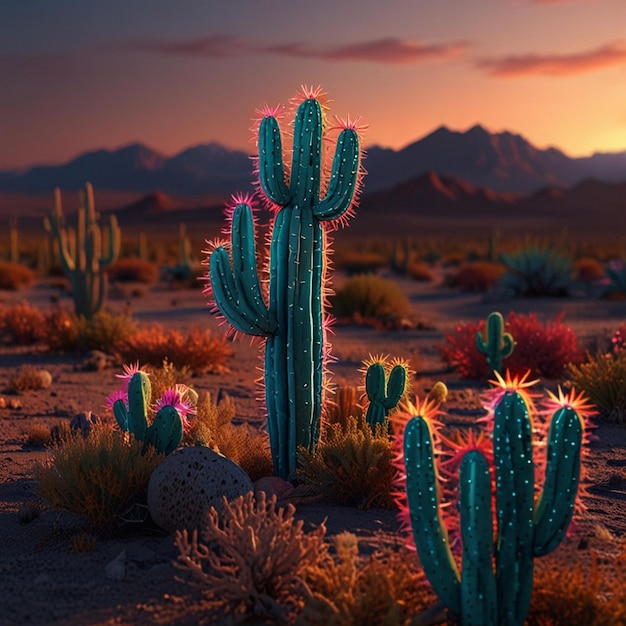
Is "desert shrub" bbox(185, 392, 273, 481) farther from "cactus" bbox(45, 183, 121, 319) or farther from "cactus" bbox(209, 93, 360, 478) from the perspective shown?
"cactus" bbox(45, 183, 121, 319)

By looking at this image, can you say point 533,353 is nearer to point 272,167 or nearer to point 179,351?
point 179,351

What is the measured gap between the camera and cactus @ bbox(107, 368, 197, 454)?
311 inches

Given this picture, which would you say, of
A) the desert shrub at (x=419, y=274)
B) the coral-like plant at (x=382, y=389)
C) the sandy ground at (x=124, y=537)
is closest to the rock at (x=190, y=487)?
the sandy ground at (x=124, y=537)

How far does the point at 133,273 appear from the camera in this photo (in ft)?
126

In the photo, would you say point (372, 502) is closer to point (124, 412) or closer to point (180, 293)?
point (124, 412)

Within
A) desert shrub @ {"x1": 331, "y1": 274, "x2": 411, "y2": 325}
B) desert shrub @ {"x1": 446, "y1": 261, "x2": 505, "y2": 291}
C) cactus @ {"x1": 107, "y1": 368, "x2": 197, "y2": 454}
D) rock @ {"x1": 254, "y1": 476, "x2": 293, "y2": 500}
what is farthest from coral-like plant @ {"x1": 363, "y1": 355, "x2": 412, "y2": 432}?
desert shrub @ {"x1": 446, "y1": 261, "x2": 505, "y2": 291}

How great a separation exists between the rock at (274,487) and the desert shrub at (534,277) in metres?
23.1

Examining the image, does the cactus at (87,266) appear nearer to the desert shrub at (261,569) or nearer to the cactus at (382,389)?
the cactus at (382,389)

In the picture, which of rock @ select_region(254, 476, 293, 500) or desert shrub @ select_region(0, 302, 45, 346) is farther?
desert shrub @ select_region(0, 302, 45, 346)

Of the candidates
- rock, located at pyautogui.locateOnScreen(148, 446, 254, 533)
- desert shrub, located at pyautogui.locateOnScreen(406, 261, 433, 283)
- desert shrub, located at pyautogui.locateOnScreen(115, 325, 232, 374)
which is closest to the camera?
rock, located at pyautogui.locateOnScreen(148, 446, 254, 533)

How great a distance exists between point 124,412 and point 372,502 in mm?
2454

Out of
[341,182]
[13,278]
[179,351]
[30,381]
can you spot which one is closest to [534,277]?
[179,351]

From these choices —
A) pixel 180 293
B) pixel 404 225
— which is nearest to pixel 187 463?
pixel 180 293

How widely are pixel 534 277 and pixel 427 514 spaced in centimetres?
2621
